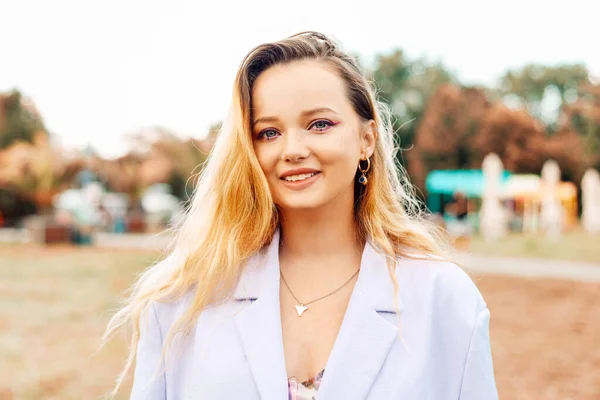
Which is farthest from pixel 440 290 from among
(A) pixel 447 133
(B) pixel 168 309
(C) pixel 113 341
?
(A) pixel 447 133

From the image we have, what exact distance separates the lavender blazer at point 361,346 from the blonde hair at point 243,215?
56mm

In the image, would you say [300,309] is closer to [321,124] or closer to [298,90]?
[321,124]

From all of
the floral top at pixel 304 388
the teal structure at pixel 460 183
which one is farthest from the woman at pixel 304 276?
the teal structure at pixel 460 183

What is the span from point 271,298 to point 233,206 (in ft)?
1.17

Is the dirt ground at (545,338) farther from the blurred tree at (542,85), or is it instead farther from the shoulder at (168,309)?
the blurred tree at (542,85)

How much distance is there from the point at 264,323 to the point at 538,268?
13.7 m

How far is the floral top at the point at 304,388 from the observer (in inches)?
75.4

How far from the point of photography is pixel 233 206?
88.0 inches

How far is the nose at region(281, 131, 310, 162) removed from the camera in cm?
199

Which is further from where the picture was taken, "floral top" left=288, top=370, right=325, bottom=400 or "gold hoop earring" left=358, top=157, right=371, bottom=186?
"gold hoop earring" left=358, top=157, right=371, bottom=186

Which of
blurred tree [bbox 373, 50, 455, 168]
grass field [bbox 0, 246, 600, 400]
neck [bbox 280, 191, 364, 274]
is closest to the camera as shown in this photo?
neck [bbox 280, 191, 364, 274]

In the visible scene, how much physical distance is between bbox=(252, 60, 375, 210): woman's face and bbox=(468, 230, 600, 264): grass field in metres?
15.6

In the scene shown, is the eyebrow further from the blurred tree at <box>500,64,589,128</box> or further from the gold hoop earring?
the blurred tree at <box>500,64,589,128</box>

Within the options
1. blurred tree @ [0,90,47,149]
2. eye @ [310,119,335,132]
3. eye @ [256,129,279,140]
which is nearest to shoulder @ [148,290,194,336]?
eye @ [256,129,279,140]
